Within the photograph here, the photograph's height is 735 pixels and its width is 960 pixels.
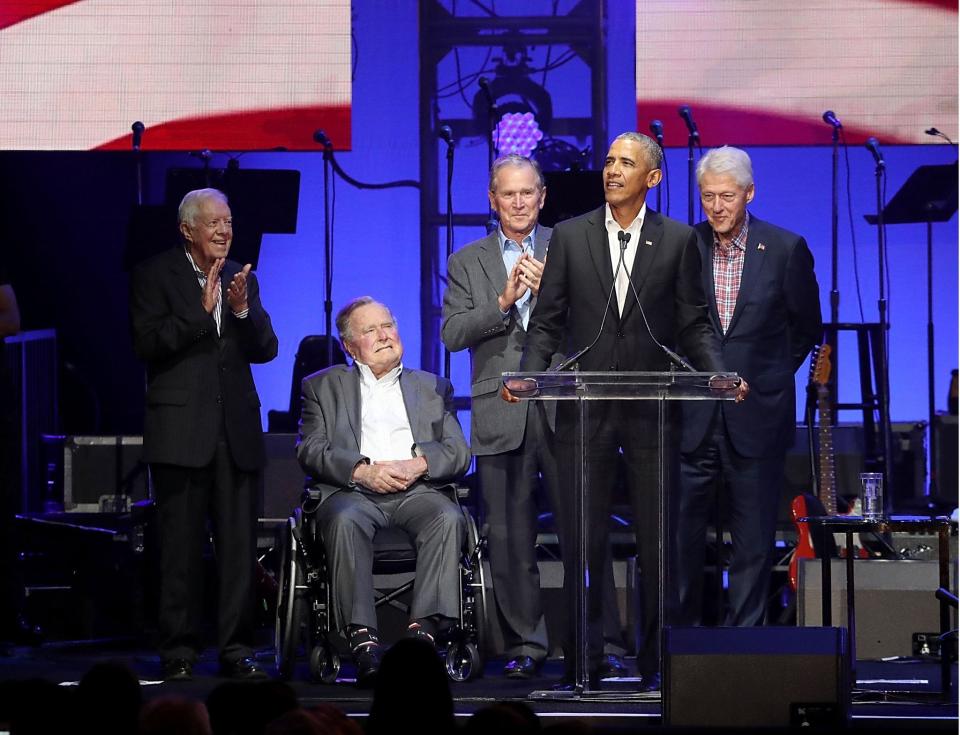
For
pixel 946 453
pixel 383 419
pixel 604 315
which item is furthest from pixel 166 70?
pixel 946 453

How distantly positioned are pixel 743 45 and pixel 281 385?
2805 millimetres

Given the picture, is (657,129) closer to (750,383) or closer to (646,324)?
(750,383)

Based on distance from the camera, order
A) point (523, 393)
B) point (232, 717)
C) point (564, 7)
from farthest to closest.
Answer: point (564, 7)
point (523, 393)
point (232, 717)

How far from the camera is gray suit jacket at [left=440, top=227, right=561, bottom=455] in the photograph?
511 centimetres

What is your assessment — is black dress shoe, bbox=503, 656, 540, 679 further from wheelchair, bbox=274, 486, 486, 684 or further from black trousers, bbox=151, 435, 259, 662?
black trousers, bbox=151, 435, 259, 662

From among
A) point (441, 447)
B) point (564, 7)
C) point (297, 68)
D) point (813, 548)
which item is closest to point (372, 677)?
point (441, 447)

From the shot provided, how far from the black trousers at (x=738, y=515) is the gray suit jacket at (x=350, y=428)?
0.76m

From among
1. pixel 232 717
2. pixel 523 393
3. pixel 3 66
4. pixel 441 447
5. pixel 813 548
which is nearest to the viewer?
pixel 232 717

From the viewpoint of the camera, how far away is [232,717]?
281cm

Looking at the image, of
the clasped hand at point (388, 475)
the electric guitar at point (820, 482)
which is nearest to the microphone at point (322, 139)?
the clasped hand at point (388, 475)

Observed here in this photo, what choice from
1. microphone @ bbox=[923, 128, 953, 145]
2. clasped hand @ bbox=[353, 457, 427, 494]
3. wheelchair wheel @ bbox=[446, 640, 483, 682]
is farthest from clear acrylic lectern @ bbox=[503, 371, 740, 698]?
microphone @ bbox=[923, 128, 953, 145]

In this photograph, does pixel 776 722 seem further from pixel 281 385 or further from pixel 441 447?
pixel 281 385

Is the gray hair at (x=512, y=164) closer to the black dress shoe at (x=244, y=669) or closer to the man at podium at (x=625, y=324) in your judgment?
the man at podium at (x=625, y=324)

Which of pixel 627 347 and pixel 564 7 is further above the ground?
pixel 564 7
